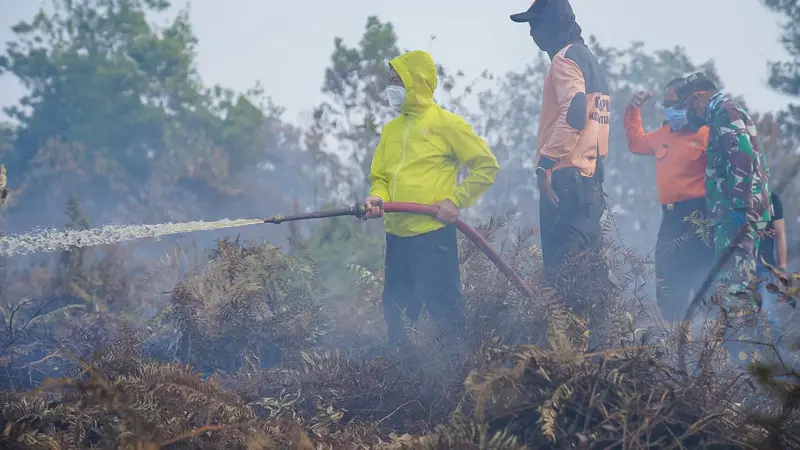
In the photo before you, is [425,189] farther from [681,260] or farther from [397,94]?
[681,260]

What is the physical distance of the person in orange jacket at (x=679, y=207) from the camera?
6.67 meters

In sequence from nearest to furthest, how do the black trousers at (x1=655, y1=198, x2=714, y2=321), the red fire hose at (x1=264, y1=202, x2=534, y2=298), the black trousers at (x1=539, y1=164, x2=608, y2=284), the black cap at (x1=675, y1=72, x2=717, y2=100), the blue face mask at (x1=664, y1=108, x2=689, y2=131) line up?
the red fire hose at (x1=264, y1=202, x2=534, y2=298), the black trousers at (x1=539, y1=164, x2=608, y2=284), the black trousers at (x1=655, y1=198, x2=714, y2=321), the black cap at (x1=675, y1=72, x2=717, y2=100), the blue face mask at (x1=664, y1=108, x2=689, y2=131)

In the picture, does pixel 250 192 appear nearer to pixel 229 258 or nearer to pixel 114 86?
pixel 114 86

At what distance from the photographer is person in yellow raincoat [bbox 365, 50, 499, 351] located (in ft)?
18.9

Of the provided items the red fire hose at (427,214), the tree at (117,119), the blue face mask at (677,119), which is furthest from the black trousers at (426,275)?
the tree at (117,119)

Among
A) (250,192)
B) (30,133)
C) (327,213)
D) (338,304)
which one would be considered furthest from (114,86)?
(327,213)

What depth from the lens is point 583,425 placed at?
336 cm

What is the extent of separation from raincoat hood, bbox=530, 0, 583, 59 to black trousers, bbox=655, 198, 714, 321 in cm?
182

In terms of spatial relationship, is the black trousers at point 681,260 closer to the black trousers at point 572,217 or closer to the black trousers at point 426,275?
the black trousers at point 572,217

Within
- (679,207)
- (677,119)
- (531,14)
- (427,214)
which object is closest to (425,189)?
(427,214)

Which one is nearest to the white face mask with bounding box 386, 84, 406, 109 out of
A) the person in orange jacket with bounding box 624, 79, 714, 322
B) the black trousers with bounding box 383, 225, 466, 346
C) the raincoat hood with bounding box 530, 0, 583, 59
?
the black trousers with bounding box 383, 225, 466, 346

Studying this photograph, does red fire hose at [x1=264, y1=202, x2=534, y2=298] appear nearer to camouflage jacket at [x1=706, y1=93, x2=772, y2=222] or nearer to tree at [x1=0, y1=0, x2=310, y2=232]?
camouflage jacket at [x1=706, y1=93, x2=772, y2=222]

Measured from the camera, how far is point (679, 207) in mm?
6926

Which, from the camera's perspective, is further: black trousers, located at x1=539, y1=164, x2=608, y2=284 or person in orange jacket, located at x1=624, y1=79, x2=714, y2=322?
person in orange jacket, located at x1=624, y1=79, x2=714, y2=322
